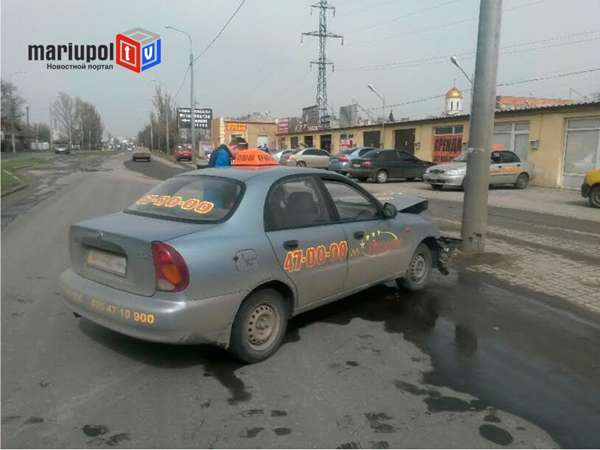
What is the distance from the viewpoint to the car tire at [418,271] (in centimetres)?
584

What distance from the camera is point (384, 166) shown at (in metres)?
23.4

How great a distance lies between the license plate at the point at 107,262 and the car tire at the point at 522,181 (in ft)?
64.3

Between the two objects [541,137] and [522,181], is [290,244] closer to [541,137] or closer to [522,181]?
[522,181]

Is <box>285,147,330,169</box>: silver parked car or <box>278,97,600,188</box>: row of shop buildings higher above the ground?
<box>278,97,600,188</box>: row of shop buildings

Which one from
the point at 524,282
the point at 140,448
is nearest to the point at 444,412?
the point at 140,448

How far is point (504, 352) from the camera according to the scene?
4297 millimetres

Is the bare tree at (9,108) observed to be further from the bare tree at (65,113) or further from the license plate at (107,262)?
the license plate at (107,262)

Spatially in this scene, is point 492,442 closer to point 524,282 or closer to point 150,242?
point 150,242

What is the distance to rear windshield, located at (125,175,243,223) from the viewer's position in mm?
4031

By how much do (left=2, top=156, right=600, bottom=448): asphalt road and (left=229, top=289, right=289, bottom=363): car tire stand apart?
0.11 metres

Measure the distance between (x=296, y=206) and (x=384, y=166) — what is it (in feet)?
64.0

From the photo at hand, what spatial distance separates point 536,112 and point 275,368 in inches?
871

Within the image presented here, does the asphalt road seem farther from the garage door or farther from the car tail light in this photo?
the garage door

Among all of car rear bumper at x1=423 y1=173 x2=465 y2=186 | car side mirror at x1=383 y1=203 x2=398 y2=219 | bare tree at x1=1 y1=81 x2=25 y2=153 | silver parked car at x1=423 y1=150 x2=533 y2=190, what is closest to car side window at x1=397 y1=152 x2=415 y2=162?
silver parked car at x1=423 y1=150 x2=533 y2=190
